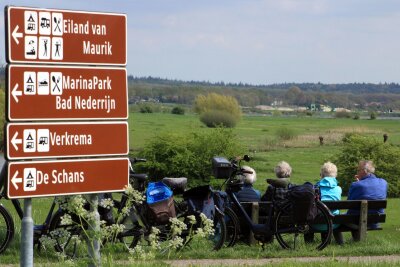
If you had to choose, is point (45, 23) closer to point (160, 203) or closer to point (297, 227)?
point (160, 203)

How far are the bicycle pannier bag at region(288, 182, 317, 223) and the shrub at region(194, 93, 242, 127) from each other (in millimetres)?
109161

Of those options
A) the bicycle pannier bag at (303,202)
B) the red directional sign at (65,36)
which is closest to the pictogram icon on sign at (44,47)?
the red directional sign at (65,36)

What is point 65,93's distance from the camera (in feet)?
19.9

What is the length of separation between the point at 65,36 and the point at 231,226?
580 cm

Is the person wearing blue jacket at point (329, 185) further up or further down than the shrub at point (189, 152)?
further up

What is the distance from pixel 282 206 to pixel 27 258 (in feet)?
18.8

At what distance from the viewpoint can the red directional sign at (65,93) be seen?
5836mm

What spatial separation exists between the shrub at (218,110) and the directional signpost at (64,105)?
373 ft

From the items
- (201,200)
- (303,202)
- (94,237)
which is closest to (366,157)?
(303,202)

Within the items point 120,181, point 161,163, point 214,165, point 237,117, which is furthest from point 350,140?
point 237,117

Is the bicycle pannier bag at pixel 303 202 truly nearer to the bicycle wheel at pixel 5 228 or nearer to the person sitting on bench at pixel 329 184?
the person sitting on bench at pixel 329 184

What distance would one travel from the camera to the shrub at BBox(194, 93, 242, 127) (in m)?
126

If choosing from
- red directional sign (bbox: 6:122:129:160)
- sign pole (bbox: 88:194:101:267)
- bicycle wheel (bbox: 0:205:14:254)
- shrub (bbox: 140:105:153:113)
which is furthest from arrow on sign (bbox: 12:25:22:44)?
shrub (bbox: 140:105:153:113)

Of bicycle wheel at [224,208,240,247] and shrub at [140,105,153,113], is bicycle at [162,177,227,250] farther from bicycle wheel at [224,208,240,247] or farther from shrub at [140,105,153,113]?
shrub at [140,105,153,113]
